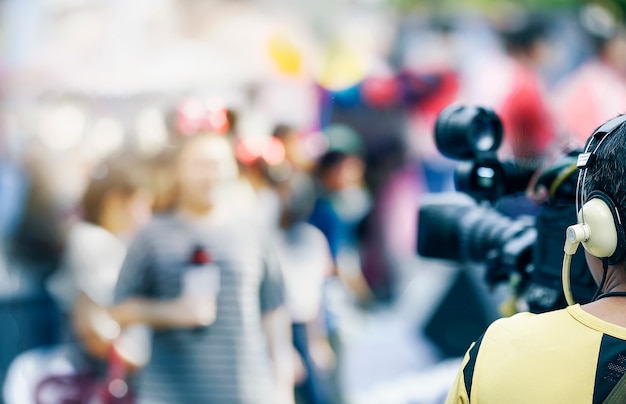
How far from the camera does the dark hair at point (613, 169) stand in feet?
4.31

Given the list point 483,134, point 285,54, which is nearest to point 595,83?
point 285,54

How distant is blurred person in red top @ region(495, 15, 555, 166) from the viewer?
5930 millimetres

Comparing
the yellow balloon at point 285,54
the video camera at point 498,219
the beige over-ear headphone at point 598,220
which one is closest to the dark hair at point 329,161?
the yellow balloon at point 285,54

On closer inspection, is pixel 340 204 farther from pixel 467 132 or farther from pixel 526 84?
pixel 467 132

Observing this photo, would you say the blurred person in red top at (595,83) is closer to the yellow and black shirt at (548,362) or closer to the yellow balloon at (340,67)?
the yellow balloon at (340,67)

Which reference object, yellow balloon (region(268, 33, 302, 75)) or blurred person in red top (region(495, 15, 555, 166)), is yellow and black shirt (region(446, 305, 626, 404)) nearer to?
blurred person in red top (region(495, 15, 555, 166))

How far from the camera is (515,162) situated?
6.93 ft

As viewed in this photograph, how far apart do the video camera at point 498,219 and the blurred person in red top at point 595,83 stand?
4383mm

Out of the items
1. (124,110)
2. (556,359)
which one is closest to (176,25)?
(124,110)

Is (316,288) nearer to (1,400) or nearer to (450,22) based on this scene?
(1,400)

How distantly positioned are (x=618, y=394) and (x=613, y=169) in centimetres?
33

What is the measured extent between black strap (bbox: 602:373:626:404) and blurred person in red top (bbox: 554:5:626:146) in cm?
522

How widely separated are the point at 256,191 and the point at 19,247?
121 cm

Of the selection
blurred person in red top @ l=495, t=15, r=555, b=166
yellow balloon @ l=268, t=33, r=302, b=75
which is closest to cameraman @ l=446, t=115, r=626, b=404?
blurred person in red top @ l=495, t=15, r=555, b=166
